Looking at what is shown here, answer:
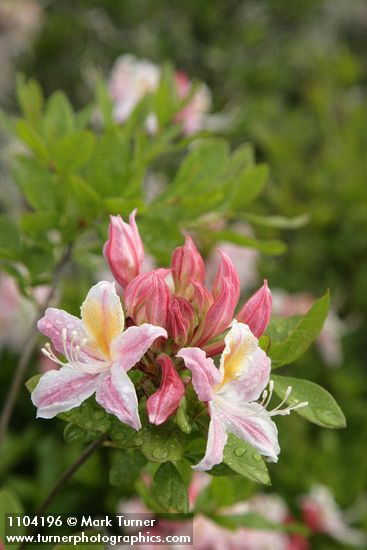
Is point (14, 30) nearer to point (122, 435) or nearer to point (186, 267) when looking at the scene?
point (186, 267)

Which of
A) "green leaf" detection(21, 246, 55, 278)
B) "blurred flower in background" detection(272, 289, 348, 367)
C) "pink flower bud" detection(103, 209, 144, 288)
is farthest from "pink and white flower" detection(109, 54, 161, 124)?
"pink flower bud" detection(103, 209, 144, 288)

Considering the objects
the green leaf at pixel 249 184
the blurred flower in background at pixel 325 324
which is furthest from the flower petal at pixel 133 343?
the blurred flower in background at pixel 325 324

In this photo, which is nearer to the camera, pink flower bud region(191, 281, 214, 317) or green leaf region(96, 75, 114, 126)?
pink flower bud region(191, 281, 214, 317)

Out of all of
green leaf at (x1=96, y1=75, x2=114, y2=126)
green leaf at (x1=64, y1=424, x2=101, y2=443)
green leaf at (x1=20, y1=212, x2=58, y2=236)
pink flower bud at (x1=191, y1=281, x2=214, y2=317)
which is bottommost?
green leaf at (x1=64, y1=424, x2=101, y2=443)

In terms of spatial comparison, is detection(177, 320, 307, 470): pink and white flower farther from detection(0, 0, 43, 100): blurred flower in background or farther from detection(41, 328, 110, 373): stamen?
detection(0, 0, 43, 100): blurred flower in background

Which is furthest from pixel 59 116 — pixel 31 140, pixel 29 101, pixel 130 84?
pixel 130 84

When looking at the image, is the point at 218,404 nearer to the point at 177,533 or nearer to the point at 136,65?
the point at 177,533
